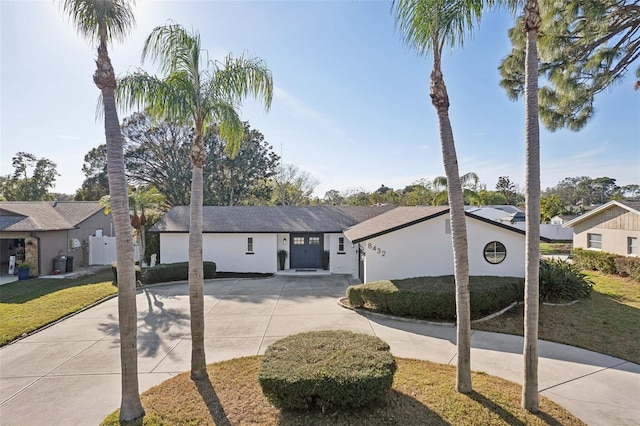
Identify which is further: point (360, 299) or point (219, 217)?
point (219, 217)

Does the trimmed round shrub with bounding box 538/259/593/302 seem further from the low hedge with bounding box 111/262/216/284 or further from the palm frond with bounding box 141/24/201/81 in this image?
the low hedge with bounding box 111/262/216/284

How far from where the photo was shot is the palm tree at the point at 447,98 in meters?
5.62

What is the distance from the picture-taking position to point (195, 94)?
22.6 ft

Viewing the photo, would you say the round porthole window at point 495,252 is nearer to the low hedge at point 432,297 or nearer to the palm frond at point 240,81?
the low hedge at point 432,297

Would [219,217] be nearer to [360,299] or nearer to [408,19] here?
[360,299]

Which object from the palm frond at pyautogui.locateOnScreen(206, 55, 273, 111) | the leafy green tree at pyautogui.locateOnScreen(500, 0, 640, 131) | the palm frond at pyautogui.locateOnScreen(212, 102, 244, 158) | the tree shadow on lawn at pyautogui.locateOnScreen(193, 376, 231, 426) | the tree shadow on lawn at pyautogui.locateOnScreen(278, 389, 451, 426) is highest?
the leafy green tree at pyautogui.locateOnScreen(500, 0, 640, 131)

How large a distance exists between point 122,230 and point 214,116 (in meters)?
3.47

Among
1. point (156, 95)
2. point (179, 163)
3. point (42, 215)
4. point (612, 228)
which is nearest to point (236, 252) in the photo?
point (42, 215)

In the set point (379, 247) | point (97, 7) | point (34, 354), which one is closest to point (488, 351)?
point (379, 247)

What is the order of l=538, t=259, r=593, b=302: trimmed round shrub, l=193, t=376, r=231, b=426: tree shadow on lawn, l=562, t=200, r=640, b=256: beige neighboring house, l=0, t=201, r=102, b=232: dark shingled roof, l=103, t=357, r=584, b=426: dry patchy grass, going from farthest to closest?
1. l=0, t=201, r=102, b=232: dark shingled roof
2. l=562, t=200, r=640, b=256: beige neighboring house
3. l=538, t=259, r=593, b=302: trimmed round shrub
4. l=193, t=376, r=231, b=426: tree shadow on lawn
5. l=103, t=357, r=584, b=426: dry patchy grass

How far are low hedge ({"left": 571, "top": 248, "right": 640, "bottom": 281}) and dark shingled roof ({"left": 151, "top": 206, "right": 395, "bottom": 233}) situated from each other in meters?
12.2

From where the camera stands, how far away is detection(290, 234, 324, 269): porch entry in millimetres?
19547

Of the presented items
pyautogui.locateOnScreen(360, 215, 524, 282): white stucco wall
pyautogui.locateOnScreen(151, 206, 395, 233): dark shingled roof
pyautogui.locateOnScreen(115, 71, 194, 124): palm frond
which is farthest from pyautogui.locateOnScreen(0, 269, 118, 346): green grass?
pyautogui.locateOnScreen(360, 215, 524, 282): white stucco wall

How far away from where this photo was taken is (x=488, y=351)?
25.8ft
